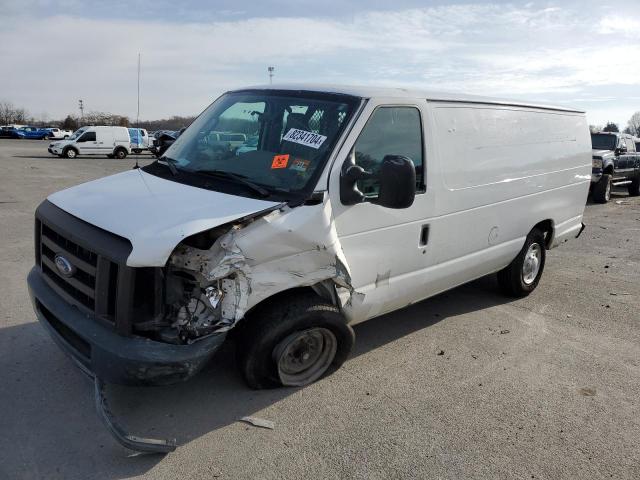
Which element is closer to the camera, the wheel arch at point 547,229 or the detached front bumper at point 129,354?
the detached front bumper at point 129,354

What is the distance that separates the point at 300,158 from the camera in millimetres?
3574

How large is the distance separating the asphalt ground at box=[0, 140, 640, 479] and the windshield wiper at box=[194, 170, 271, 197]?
1423mm

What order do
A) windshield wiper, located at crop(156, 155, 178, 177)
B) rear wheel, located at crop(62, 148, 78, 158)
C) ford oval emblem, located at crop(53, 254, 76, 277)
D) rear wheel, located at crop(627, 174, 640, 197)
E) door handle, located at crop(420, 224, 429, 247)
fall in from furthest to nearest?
rear wheel, located at crop(62, 148, 78, 158) < rear wheel, located at crop(627, 174, 640, 197) < door handle, located at crop(420, 224, 429, 247) < windshield wiper, located at crop(156, 155, 178, 177) < ford oval emblem, located at crop(53, 254, 76, 277)

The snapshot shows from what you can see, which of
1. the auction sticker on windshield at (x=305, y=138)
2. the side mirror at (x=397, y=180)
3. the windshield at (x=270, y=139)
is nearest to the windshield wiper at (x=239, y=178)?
the windshield at (x=270, y=139)

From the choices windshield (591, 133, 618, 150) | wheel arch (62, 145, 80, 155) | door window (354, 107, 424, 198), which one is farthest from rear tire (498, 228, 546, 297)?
wheel arch (62, 145, 80, 155)

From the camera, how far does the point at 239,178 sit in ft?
11.8

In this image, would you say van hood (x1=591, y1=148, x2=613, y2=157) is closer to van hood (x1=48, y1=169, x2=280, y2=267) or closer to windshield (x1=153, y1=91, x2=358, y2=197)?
windshield (x1=153, y1=91, x2=358, y2=197)

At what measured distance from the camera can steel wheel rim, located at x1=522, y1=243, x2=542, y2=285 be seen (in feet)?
19.3

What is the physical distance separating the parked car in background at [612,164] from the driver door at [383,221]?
11.8 m

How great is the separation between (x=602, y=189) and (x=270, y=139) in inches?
549

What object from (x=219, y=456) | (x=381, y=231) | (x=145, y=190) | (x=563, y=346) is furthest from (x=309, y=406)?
(x=563, y=346)

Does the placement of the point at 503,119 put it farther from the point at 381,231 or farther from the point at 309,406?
the point at 309,406

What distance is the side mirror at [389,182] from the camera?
131 inches

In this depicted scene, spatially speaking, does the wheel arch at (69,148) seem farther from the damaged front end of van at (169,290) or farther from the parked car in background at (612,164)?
the damaged front end of van at (169,290)
